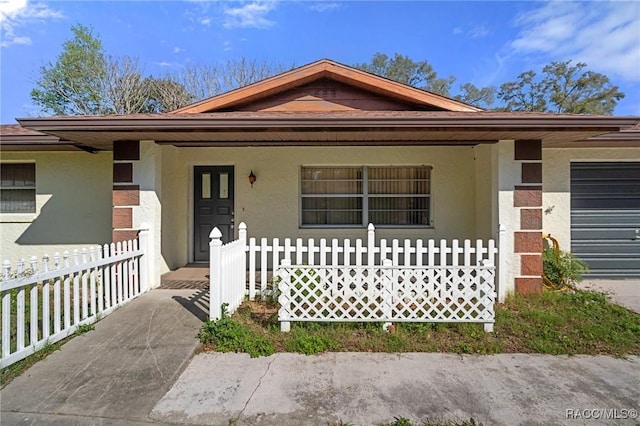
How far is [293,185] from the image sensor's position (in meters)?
7.50

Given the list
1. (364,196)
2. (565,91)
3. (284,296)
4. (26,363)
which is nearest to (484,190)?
(364,196)

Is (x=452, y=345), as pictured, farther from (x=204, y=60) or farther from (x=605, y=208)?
(x=204, y=60)

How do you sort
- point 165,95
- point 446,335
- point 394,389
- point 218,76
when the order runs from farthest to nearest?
point 218,76 → point 165,95 → point 446,335 → point 394,389

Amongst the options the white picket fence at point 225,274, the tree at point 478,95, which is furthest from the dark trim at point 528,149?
the tree at point 478,95

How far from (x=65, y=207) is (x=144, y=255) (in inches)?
123

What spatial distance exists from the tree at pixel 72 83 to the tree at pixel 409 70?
2125 cm

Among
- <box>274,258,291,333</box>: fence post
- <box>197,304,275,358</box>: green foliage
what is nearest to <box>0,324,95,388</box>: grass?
<box>197,304,275,358</box>: green foliage

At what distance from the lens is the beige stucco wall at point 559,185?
274 inches

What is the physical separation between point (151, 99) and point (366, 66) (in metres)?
18.1

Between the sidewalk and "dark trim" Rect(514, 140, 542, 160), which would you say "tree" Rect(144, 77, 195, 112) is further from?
the sidewalk

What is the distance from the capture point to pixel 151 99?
21406 mm

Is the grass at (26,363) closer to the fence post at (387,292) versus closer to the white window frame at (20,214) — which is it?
the fence post at (387,292)

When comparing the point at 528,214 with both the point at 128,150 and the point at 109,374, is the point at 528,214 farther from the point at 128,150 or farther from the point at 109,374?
the point at 128,150

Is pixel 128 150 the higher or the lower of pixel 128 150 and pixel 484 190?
the higher
